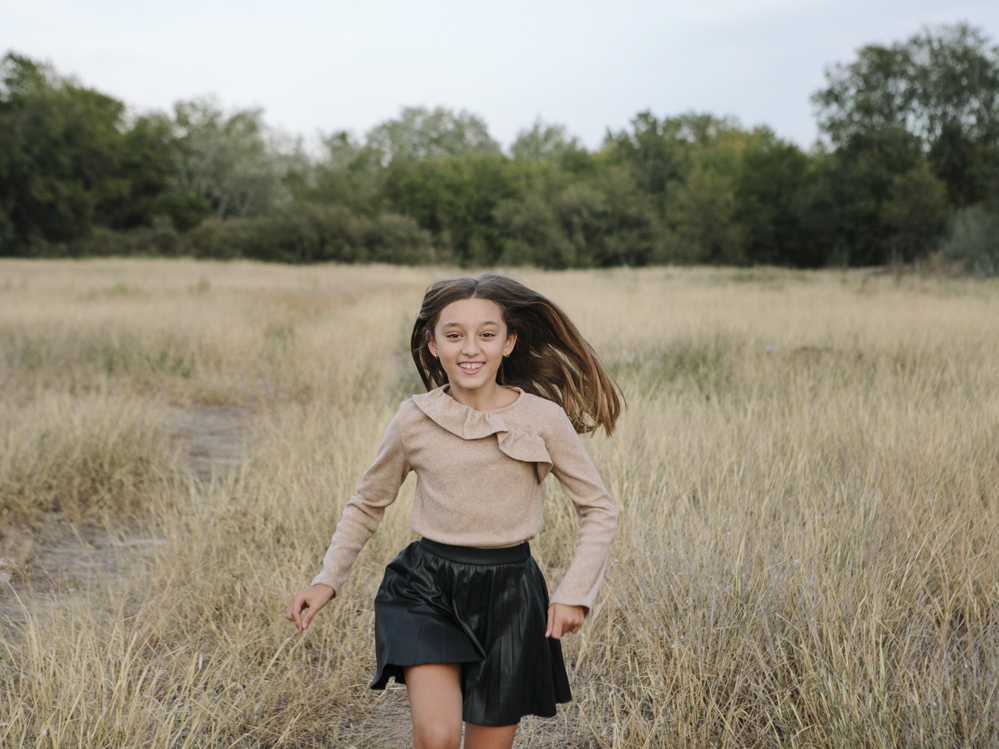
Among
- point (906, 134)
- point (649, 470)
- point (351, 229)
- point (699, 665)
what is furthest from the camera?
point (351, 229)

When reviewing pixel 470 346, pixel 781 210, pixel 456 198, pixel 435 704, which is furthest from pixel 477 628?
pixel 456 198

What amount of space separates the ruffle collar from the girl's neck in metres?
0.04

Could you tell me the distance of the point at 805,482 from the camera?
3.64 meters

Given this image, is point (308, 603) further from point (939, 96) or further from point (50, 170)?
→ point (50, 170)

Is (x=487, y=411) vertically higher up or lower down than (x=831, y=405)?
higher up

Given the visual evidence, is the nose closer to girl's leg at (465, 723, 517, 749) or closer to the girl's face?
the girl's face

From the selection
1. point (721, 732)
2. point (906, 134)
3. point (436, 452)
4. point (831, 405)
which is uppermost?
point (906, 134)

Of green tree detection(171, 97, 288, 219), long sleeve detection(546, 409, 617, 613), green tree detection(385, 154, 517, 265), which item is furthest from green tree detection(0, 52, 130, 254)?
long sleeve detection(546, 409, 617, 613)

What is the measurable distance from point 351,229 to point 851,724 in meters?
40.2

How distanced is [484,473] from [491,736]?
1.93ft

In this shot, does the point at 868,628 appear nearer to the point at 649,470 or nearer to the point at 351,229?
the point at 649,470

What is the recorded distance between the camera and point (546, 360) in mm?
2176

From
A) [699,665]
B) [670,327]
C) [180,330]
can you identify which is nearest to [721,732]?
[699,665]

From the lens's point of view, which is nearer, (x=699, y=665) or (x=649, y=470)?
(x=699, y=665)
